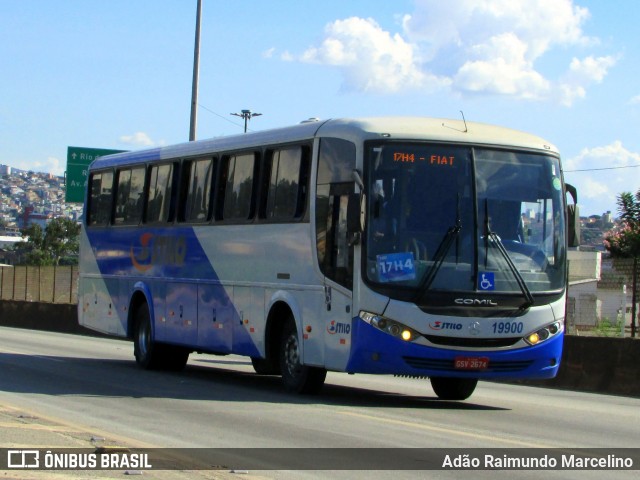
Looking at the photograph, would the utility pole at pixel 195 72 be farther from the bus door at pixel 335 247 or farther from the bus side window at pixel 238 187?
the bus door at pixel 335 247

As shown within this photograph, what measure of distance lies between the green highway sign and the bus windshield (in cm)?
2983

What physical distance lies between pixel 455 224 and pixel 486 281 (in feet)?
2.52

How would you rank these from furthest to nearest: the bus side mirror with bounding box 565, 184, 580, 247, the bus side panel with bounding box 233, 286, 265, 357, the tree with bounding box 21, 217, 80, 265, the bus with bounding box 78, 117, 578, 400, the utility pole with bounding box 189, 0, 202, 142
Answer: the tree with bounding box 21, 217, 80, 265 < the utility pole with bounding box 189, 0, 202, 142 < the bus side panel with bounding box 233, 286, 265, 357 < the bus side mirror with bounding box 565, 184, 580, 247 < the bus with bounding box 78, 117, 578, 400

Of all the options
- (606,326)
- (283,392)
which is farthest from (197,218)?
(606,326)

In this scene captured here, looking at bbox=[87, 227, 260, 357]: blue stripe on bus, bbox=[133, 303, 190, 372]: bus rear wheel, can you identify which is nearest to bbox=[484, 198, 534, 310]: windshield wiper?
bbox=[87, 227, 260, 357]: blue stripe on bus

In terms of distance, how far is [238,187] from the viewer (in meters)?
Result: 18.4

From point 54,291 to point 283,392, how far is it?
3263 centimetres

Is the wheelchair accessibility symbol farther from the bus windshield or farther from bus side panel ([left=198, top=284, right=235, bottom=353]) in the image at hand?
bus side panel ([left=198, top=284, right=235, bottom=353])

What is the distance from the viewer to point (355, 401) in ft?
53.4

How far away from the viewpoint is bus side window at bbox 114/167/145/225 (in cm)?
2206

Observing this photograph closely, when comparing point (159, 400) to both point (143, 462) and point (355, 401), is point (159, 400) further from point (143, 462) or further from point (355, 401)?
point (143, 462)

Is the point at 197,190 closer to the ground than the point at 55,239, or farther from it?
closer to the ground

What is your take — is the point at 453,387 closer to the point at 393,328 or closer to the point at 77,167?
the point at 393,328

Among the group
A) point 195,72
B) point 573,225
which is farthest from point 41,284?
point 573,225
